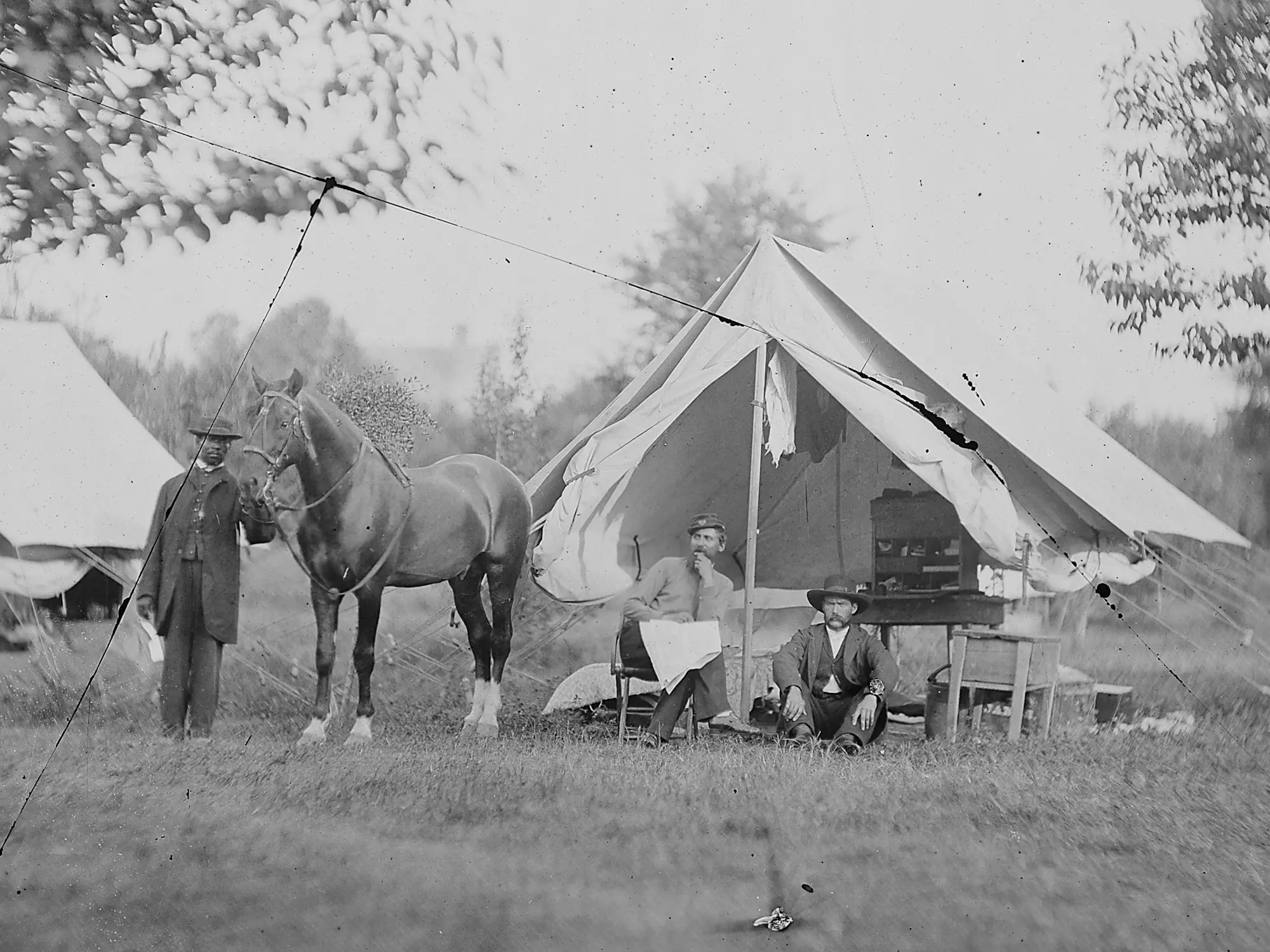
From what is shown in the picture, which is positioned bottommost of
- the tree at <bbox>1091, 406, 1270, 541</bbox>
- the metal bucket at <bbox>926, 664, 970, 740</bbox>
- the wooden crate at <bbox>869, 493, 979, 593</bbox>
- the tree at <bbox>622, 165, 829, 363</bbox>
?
the metal bucket at <bbox>926, 664, 970, 740</bbox>

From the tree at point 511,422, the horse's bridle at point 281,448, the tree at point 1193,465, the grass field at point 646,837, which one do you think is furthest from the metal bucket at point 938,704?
the horse's bridle at point 281,448

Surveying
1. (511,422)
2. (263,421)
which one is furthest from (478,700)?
(263,421)

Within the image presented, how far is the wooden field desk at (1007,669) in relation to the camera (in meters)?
4.55

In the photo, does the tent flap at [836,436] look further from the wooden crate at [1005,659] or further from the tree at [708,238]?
the wooden crate at [1005,659]

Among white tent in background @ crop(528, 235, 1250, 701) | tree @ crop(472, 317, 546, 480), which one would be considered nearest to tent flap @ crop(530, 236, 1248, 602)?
white tent in background @ crop(528, 235, 1250, 701)

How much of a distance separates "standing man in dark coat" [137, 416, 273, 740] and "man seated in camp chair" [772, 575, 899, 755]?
198 cm

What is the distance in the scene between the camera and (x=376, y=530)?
479 cm

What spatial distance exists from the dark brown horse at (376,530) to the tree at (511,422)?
0.19 feet

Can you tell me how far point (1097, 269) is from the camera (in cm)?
465

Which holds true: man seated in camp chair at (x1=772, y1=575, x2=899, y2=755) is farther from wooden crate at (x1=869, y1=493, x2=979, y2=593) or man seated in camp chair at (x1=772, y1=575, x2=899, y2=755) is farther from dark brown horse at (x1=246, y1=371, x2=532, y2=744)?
dark brown horse at (x1=246, y1=371, x2=532, y2=744)

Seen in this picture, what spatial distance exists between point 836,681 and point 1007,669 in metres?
0.61

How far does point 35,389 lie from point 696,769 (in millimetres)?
2982

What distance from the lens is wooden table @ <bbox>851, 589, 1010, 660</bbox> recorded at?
530cm

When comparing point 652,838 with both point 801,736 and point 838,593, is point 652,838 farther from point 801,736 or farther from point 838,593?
point 838,593
